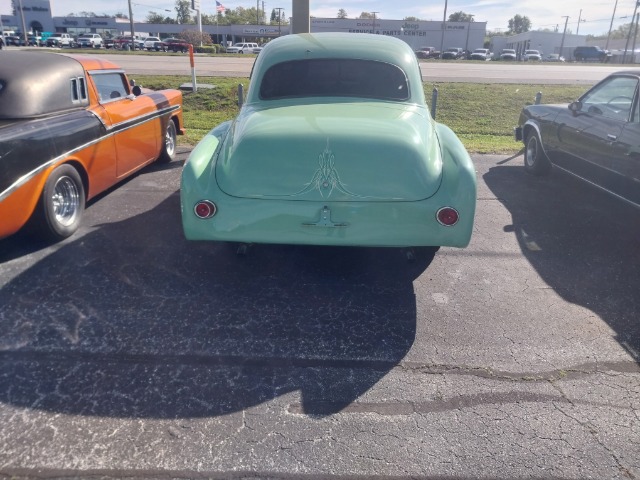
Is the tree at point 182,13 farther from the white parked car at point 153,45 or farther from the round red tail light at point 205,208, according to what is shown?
the round red tail light at point 205,208

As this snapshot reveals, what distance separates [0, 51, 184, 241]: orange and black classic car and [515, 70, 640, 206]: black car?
533cm

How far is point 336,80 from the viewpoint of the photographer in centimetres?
499

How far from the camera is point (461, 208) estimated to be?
366 cm

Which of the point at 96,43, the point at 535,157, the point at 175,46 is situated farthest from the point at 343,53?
the point at 96,43

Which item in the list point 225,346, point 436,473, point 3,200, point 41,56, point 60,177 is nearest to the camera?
point 436,473

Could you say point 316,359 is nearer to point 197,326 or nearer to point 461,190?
point 197,326

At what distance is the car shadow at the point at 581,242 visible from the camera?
4.02 meters

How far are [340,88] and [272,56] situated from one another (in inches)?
31.4

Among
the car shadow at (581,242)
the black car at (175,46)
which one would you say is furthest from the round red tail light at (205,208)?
the black car at (175,46)

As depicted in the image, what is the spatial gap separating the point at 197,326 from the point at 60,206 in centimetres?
233

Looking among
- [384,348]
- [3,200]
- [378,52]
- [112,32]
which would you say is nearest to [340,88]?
[378,52]

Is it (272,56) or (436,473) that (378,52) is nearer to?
(272,56)

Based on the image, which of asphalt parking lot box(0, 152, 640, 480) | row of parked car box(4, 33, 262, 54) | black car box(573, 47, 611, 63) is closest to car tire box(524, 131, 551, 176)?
asphalt parking lot box(0, 152, 640, 480)

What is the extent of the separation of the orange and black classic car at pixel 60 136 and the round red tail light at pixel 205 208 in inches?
64.3
